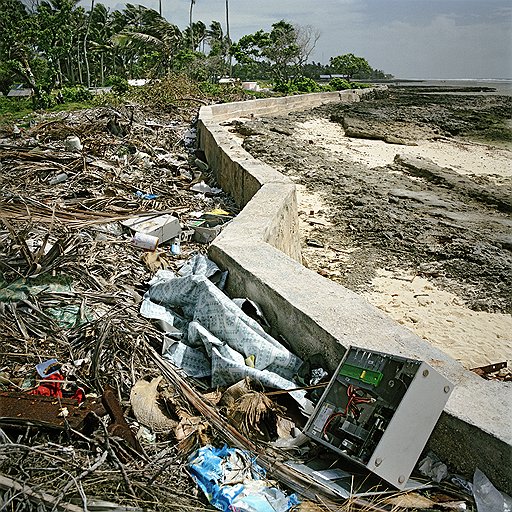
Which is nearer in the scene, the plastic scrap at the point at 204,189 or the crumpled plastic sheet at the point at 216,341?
the crumpled plastic sheet at the point at 216,341

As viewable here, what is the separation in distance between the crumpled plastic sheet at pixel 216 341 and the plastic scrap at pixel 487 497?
2.64 ft

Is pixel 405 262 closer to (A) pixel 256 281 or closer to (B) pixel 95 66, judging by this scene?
(A) pixel 256 281

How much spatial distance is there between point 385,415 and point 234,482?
2.14ft

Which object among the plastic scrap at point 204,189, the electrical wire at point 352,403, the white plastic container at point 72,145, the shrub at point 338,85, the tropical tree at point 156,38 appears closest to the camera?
the electrical wire at point 352,403

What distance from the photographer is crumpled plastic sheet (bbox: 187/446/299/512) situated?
2.01 meters

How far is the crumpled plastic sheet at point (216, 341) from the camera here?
2.75 meters

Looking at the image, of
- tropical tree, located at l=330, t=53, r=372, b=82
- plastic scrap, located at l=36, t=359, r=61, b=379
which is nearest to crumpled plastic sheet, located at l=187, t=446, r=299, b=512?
plastic scrap, located at l=36, t=359, r=61, b=379

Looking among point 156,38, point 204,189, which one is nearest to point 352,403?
point 204,189

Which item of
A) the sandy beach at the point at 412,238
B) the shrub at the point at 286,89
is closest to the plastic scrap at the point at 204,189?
the sandy beach at the point at 412,238

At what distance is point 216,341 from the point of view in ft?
9.57

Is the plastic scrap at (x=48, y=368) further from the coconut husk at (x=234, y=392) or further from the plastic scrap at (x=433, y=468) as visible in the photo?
the plastic scrap at (x=433, y=468)

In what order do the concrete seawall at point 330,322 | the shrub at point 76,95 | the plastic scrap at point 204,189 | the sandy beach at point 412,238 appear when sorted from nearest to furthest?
the concrete seawall at point 330,322 < the sandy beach at point 412,238 < the plastic scrap at point 204,189 < the shrub at point 76,95

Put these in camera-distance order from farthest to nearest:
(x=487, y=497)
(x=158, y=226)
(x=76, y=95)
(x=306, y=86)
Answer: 1. (x=306, y=86)
2. (x=76, y=95)
3. (x=158, y=226)
4. (x=487, y=497)

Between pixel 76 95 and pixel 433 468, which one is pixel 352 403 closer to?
pixel 433 468
